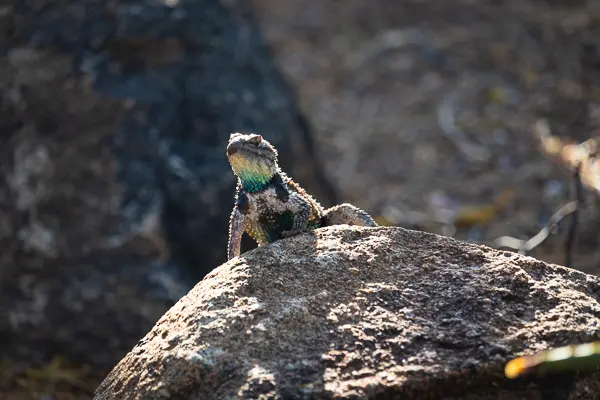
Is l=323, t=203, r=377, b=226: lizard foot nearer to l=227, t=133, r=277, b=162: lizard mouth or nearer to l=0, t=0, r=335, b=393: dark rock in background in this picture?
l=227, t=133, r=277, b=162: lizard mouth

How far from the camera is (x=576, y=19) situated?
12.2 m

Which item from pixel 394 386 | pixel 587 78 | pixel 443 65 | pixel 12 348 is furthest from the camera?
pixel 443 65

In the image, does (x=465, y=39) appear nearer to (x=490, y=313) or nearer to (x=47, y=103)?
(x=47, y=103)

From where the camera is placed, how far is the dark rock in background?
6.54 meters

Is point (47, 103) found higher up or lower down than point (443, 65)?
lower down

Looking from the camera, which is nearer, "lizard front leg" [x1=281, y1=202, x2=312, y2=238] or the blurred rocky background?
"lizard front leg" [x1=281, y1=202, x2=312, y2=238]

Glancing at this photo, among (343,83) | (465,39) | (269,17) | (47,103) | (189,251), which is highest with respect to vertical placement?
(269,17)

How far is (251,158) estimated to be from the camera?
425 centimetres

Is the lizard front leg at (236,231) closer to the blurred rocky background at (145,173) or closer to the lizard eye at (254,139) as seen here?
the lizard eye at (254,139)

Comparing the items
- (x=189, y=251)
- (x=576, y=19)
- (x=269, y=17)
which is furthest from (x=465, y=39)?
(x=189, y=251)

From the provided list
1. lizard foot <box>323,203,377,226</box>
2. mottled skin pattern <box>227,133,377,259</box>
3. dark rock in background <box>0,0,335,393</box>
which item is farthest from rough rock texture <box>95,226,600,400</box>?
dark rock in background <box>0,0,335,393</box>

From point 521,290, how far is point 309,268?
0.91 metres

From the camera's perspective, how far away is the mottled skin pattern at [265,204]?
4289 mm

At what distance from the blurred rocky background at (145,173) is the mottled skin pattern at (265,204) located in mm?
2166
